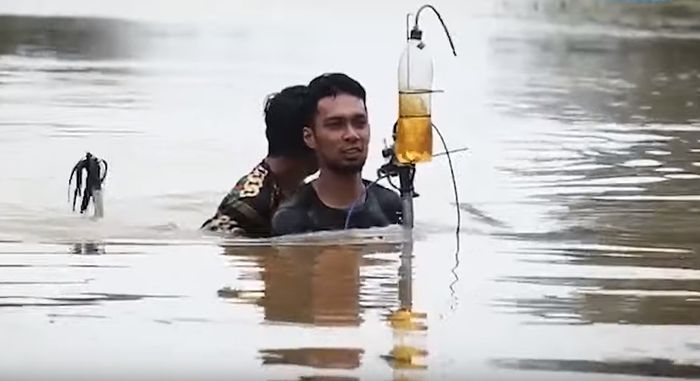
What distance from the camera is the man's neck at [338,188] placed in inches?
318

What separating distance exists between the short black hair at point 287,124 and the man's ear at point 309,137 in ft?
0.65

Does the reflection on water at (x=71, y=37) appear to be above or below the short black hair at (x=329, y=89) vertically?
above

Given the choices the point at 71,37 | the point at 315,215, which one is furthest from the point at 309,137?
the point at 71,37

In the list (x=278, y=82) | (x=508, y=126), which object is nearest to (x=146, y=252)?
(x=508, y=126)

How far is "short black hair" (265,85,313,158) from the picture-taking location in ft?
28.4

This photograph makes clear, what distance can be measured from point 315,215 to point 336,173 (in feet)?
0.73

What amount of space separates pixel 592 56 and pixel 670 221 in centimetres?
1451

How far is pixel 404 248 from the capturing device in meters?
8.21

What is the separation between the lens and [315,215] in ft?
26.7

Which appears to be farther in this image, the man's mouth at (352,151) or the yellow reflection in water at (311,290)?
the man's mouth at (352,151)

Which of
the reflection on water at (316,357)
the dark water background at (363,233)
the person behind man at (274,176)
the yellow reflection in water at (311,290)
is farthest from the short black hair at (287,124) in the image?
the reflection on water at (316,357)

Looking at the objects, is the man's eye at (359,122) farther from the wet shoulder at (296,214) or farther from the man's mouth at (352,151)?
the wet shoulder at (296,214)

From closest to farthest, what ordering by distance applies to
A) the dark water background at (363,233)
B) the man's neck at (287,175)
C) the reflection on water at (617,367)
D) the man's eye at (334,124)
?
the reflection on water at (617,367) < the dark water background at (363,233) < the man's eye at (334,124) < the man's neck at (287,175)

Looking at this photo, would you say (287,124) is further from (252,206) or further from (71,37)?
(71,37)
